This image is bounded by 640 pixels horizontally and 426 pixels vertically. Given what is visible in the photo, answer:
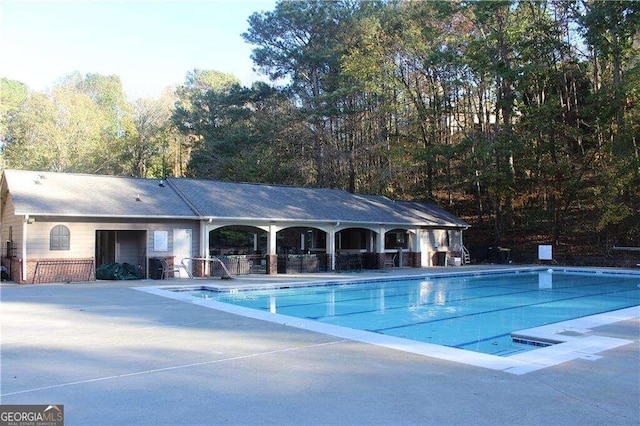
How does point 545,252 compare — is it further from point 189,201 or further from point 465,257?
point 189,201

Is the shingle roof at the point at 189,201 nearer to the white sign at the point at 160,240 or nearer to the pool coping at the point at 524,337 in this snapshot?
the white sign at the point at 160,240

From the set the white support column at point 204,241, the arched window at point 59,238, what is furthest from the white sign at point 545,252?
the arched window at point 59,238

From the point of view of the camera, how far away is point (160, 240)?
17109 millimetres

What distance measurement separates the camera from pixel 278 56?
31203 millimetres

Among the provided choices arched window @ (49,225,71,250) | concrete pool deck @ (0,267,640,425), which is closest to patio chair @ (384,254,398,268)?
arched window @ (49,225,71,250)

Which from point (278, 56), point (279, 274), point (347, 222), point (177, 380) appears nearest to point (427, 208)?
point (347, 222)

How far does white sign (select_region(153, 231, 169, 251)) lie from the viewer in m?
17.0

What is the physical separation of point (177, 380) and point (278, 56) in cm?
2847

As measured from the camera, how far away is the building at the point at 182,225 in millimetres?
15261

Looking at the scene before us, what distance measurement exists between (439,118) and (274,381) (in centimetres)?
2851

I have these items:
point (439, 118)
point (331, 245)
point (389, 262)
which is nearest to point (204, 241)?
point (331, 245)

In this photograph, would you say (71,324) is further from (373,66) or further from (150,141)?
(150,141)

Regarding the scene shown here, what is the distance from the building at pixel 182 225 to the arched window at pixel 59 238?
0.03 metres

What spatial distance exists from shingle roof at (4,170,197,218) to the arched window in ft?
2.15
